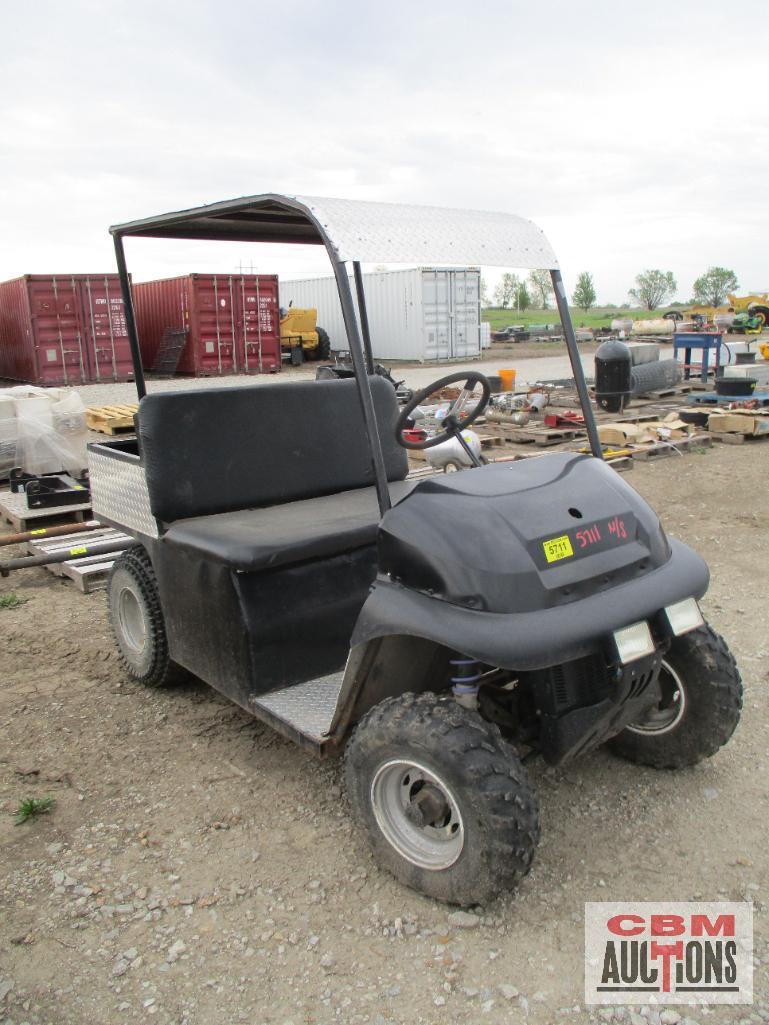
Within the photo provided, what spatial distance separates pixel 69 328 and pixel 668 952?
1876cm

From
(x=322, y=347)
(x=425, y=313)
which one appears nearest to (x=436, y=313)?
A: (x=425, y=313)

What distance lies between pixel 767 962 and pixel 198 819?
67.9 inches

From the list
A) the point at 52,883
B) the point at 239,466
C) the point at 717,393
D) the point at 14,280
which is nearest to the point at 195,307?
the point at 14,280

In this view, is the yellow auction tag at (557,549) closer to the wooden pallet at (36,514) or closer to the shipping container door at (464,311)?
the wooden pallet at (36,514)

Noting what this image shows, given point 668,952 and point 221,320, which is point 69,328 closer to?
point 221,320

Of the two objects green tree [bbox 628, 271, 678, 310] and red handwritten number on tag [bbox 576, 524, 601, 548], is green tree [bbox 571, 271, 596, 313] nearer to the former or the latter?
green tree [bbox 628, 271, 678, 310]

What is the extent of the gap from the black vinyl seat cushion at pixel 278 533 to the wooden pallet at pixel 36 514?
3.39m

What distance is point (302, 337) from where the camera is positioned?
23.4 m

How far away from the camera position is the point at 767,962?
7.22 ft

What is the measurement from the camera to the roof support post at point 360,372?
8.23 feet

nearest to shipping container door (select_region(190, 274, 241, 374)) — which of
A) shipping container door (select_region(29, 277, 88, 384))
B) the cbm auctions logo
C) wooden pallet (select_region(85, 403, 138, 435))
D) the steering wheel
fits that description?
shipping container door (select_region(29, 277, 88, 384))

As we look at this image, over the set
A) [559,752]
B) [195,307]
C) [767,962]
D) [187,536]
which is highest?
[195,307]

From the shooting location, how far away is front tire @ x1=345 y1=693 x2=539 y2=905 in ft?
7.33

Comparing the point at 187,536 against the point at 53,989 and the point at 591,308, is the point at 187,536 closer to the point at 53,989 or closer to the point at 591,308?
the point at 53,989
